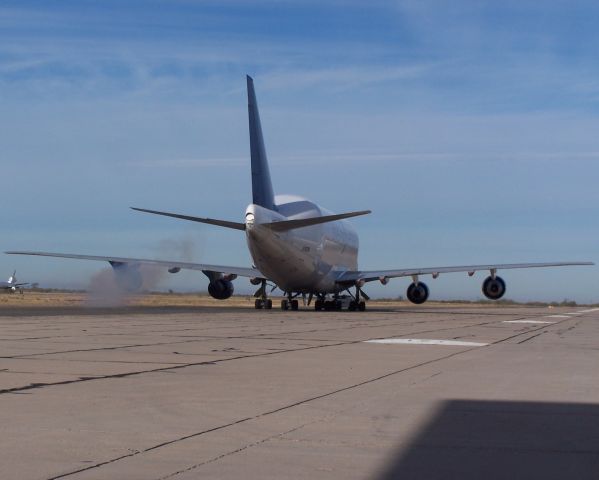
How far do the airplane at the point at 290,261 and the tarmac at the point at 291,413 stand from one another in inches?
1080

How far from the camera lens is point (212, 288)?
5291cm

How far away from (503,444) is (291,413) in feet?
7.39

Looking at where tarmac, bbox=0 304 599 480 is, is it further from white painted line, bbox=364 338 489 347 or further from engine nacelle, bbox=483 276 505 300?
engine nacelle, bbox=483 276 505 300

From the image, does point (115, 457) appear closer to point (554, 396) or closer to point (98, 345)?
point (554, 396)

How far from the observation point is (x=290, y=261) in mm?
48250

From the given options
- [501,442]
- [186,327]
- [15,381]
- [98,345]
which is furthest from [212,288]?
[501,442]

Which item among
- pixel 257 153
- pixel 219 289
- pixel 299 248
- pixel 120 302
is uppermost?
pixel 257 153

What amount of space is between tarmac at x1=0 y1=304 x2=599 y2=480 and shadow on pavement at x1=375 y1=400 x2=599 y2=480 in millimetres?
17

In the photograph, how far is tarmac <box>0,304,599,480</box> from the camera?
6.33m

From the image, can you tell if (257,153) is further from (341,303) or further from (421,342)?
(421,342)

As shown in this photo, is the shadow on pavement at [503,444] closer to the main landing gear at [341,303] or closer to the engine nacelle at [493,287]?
the engine nacelle at [493,287]

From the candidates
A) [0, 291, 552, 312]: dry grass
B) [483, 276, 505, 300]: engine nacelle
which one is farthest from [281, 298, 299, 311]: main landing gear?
[483, 276, 505, 300]: engine nacelle

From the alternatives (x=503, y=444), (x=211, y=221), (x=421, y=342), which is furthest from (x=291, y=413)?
(x=211, y=221)

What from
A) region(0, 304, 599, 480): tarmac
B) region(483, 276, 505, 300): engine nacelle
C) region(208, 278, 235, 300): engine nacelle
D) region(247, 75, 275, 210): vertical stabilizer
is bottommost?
region(0, 304, 599, 480): tarmac
